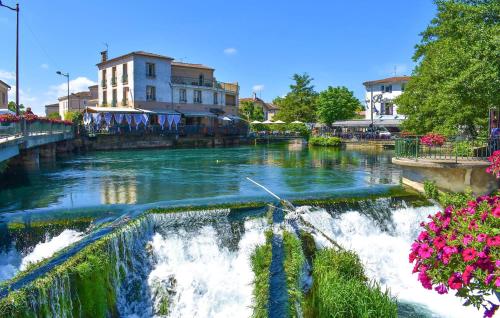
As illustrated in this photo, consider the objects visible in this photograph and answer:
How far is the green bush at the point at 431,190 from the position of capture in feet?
52.7

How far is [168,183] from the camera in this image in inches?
835

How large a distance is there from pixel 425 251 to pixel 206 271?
7.17 meters

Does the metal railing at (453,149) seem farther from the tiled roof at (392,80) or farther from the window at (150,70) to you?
the tiled roof at (392,80)

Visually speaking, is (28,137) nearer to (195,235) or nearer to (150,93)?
(195,235)

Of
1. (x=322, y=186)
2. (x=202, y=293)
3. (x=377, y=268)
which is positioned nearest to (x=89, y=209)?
(x=202, y=293)

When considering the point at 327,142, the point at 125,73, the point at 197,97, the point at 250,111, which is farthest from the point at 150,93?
the point at 250,111

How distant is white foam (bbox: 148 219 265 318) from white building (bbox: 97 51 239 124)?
4732 cm

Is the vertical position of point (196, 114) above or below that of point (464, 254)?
above

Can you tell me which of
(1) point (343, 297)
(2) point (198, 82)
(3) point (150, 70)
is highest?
(3) point (150, 70)

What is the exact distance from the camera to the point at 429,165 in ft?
53.2

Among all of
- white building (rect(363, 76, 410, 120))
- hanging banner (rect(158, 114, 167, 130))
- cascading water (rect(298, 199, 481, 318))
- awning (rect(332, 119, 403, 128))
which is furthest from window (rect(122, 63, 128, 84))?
cascading water (rect(298, 199, 481, 318))

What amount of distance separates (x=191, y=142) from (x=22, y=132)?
33.1 metres

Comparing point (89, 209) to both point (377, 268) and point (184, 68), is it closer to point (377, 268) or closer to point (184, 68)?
point (377, 268)

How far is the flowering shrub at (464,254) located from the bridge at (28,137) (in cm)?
1575
